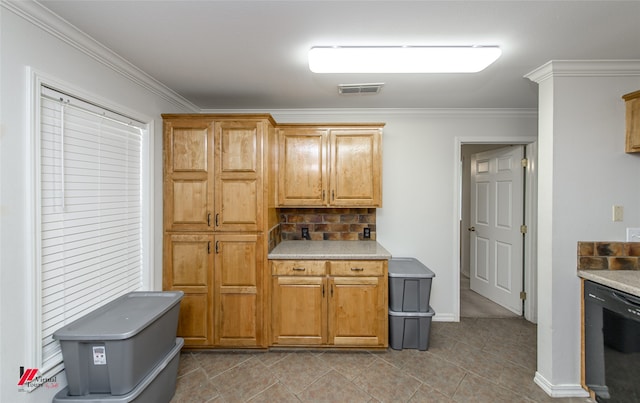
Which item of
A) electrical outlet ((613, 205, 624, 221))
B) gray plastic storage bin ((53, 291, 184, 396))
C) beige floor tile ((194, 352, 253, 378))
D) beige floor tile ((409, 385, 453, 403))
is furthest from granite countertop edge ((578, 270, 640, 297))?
gray plastic storage bin ((53, 291, 184, 396))

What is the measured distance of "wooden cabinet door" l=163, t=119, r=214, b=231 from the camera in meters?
2.36

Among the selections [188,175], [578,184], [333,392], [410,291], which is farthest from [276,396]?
[578,184]

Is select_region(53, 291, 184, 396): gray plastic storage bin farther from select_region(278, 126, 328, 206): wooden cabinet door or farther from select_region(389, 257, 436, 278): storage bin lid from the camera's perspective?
select_region(389, 257, 436, 278): storage bin lid

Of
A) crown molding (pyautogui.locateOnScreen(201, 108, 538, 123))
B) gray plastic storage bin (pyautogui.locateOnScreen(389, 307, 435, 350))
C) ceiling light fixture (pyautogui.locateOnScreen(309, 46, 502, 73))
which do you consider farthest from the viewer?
crown molding (pyautogui.locateOnScreen(201, 108, 538, 123))

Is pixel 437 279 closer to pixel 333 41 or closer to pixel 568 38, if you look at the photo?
pixel 568 38

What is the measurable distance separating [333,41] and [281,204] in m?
1.56

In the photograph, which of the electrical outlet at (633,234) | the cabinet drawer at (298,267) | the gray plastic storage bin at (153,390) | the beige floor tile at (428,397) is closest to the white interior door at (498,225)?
the electrical outlet at (633,234)

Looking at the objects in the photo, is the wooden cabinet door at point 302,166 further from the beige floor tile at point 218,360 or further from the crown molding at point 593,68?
the crown molding at point 593,68

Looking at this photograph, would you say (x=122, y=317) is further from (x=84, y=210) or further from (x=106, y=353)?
(x=84, y=210)

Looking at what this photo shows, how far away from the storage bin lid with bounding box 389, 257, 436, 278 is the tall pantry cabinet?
1.25 meters

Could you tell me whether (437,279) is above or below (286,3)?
Answer: below

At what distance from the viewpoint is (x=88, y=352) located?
145 cm

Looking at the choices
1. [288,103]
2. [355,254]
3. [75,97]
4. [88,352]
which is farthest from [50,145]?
[355,254]

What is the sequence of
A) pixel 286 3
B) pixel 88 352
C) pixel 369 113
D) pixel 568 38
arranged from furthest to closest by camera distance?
pixel 369 113 → pixel 568 38 → pixel 88 352 → pixel 286 3
